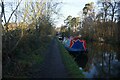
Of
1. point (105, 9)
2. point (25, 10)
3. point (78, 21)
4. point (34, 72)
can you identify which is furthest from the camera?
point (78, 21)

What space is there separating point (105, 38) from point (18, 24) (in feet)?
144

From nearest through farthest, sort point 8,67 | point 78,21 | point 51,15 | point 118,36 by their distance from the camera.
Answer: point 8,67 → point 51,15 → point 118,36 → point 78,21

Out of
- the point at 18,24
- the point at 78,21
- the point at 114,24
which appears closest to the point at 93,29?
the point at 114,24

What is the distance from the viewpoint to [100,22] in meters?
61.6

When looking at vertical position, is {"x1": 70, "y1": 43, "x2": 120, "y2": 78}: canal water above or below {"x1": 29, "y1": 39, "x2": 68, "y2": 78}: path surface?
below

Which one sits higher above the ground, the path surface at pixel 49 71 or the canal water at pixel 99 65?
the path surface at pixel 49 71

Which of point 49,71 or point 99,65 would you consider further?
point 99,65

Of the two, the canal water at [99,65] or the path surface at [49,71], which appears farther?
the canal water at [99,65]

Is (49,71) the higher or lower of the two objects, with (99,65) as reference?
higher

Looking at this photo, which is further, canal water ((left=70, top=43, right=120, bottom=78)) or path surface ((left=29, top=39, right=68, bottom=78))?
canal water ((left=70, top=43, right=120, bottom=78))

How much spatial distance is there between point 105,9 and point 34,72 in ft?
175

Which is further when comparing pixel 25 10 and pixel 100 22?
pixel 100 22

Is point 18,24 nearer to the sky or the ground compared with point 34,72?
nearer to the sky

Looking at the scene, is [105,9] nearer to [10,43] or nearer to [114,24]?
[114,24]
